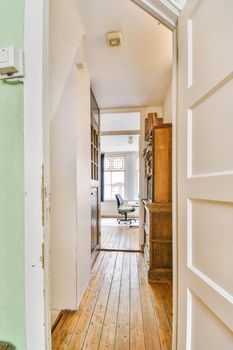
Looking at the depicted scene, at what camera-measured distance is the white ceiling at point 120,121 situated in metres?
4.03

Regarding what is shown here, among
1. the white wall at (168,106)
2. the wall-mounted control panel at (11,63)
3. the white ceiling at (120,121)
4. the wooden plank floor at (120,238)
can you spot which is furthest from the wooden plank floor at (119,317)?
the white ceiling at (120,121)

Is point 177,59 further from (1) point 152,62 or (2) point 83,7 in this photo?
(1) point 152,62

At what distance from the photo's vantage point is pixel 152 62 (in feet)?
7.39

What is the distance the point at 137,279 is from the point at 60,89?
2.30 meters

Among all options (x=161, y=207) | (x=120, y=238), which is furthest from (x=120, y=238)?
(x=161, y=207)

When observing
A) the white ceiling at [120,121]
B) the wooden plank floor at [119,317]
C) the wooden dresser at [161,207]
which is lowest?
the wooden plank floor at [119,317]

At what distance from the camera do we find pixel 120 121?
14.5ft

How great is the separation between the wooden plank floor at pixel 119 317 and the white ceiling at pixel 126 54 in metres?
2.50

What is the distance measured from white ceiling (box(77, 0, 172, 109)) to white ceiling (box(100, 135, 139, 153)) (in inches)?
103

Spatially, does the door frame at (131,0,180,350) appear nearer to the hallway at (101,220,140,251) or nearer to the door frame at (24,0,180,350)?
the door frame at (24,0,180,350)

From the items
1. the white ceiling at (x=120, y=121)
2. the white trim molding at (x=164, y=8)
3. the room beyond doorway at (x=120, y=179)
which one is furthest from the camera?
the room beyond doorway at (x=120, y=179)

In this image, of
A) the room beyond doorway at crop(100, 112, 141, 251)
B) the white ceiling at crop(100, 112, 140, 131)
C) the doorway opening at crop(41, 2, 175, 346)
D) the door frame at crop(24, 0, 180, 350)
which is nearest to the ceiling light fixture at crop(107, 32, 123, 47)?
the doorway opening at crop(41, 2, 175, 346)

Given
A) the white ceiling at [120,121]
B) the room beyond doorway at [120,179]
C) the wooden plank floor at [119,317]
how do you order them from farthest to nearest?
the room beyond doorway at [120,179] < the white ceiling at [120,121] < the wooden plank floor at [119,317]

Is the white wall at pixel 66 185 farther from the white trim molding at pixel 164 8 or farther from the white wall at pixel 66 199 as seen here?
the white trim molding at pixel 164 8
